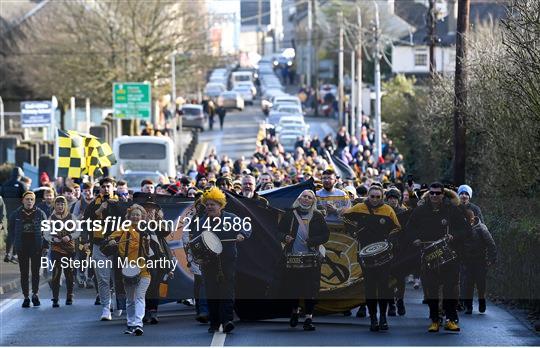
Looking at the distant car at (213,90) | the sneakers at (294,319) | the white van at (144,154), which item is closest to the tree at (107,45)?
the white van at (144,154)

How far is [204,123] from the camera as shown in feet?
271

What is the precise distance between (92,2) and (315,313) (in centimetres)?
5562

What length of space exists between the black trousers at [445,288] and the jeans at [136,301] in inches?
130

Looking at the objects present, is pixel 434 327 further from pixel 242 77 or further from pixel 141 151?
pixel 242 77

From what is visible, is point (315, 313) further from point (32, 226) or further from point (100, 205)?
point (32, 226)

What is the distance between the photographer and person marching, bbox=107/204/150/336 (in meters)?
16.0

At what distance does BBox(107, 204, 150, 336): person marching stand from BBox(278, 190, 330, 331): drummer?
1670 mm

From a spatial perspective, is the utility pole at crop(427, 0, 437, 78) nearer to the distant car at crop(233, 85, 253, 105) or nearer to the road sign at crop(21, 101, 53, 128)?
the road sign at crop(21, 101, 53, 128)

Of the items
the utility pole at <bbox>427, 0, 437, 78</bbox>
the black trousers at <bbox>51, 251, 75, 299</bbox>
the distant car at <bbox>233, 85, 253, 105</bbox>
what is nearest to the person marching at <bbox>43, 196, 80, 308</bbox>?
the black trousers at <bbox>51, 251, 75, 299</bbox>

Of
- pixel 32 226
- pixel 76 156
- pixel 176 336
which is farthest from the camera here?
pixel 76 156

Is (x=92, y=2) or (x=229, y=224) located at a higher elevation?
(x=92, y=2)

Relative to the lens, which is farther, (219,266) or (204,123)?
(204,123)

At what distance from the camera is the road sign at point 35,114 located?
1863 inches

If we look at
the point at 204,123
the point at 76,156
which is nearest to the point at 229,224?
the point at 76,156
